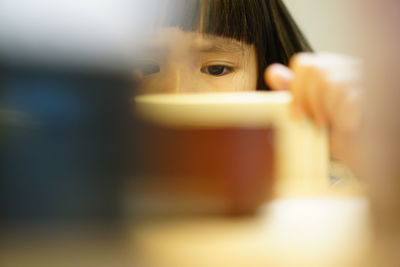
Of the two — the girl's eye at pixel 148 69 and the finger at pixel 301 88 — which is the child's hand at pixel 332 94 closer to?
the finger at pixel 301 88

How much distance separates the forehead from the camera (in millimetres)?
398

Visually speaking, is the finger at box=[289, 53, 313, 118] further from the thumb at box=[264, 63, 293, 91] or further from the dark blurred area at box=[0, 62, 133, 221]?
the dark blurred area at box=[0, 62, 133, 221]

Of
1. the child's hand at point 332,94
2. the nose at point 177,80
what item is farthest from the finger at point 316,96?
the nose at point 177,80

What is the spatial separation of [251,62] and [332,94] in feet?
0.50

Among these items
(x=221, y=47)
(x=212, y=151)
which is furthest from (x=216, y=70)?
(x=212, y=151)

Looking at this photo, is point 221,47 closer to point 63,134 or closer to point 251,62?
point 251,62

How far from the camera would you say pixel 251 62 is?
0.46 m

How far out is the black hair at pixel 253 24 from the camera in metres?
0.43

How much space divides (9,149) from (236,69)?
242 millimetres

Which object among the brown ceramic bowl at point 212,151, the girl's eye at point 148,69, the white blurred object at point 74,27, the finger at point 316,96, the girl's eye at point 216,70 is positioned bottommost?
the brown ceramic bowl at point 212,151

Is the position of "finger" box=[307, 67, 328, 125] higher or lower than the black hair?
lower

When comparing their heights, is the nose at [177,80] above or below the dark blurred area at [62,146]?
above

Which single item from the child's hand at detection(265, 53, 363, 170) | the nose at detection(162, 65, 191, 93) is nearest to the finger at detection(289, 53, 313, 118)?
the child's hand at detection(265, 53, 363, 170)

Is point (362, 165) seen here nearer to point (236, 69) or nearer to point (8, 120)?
point (236, 69)
